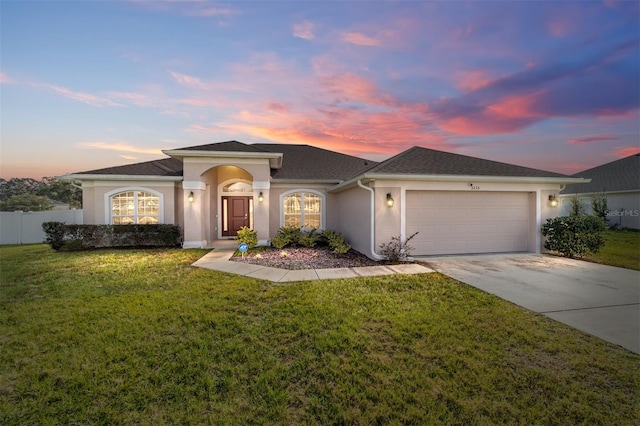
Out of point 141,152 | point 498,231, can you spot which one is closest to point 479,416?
point 498,231

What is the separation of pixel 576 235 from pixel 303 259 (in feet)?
27.8

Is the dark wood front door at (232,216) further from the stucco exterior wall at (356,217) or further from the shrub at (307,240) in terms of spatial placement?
the stucco exterior wall at (356,217)

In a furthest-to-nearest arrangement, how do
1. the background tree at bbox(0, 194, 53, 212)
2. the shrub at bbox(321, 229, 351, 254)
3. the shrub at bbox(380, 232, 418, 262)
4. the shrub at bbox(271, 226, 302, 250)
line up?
the background tree at bbox(0, 194, 53, 212)
the shrub at bbox(271, 226, 302, 250)
the shrub at bbox(321, 229, 351, 254)
the shrub at bbox(380, 232, 418, 262)

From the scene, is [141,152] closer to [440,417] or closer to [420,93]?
[420,93]

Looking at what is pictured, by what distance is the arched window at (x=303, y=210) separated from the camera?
38.7ft

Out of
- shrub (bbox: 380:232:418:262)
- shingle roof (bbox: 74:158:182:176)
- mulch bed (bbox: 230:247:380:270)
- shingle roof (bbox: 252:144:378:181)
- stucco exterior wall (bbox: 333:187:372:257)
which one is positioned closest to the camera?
mulch bed (bbox: 230:247:380:270)

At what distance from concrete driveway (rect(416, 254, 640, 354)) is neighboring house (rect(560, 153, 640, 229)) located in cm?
1358

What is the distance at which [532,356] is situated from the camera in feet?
9.75

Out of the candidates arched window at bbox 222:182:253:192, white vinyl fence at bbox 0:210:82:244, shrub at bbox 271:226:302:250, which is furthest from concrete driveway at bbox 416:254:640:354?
white vinyl fence at bbox 0:210:82:244

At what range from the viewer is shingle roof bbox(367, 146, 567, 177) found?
829cm

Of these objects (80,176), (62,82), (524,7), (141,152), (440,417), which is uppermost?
(524,7)

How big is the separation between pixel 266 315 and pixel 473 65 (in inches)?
427

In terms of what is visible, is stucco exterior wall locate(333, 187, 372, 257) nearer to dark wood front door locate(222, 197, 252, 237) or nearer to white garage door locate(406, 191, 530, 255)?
white garage door locate(406, 191, 530, 255)

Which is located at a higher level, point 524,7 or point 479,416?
point 524,7
